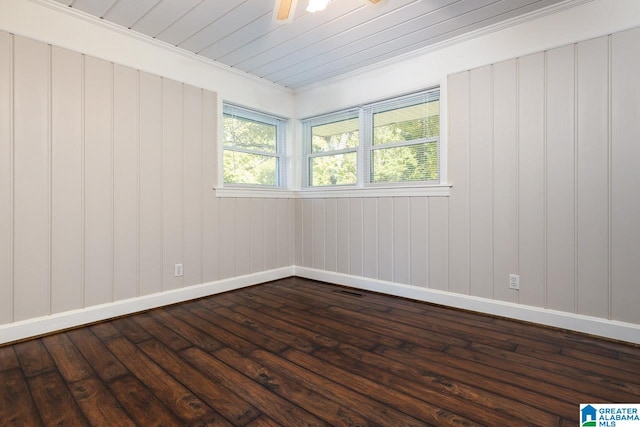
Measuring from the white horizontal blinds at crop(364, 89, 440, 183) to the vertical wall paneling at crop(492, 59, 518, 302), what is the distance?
52 cm

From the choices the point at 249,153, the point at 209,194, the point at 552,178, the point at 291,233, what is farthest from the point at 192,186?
the point at 552,178

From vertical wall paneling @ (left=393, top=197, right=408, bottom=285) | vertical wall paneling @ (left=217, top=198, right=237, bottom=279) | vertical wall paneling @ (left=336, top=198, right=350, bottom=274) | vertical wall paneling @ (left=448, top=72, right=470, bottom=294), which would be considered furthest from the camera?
vertical wall paneling @ (left=336, top=198, right=350, bottom=274)

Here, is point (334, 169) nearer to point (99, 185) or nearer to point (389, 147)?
point (389, 147)

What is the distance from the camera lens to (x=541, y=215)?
8.17ft

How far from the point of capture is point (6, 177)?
219 cm

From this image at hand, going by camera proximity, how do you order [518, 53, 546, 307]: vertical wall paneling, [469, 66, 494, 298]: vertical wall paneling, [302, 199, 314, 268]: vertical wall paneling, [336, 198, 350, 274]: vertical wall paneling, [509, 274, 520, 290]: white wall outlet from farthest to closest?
[302, 199, 314, 268]: vertical wall paneling
[336, 198, 350, 274]: vertical wall paneling
[469, 66, 494, 298]: vertical wall paneling
[509, 274, 520, 290]: white wall outlet
[518, 53, 546, 307]: vertical wall paneling

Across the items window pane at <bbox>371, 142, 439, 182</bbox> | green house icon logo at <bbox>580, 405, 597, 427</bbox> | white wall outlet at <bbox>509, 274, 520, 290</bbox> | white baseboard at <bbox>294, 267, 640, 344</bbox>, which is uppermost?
window pane at <bbox>371, 142, 439, 182</bbox>

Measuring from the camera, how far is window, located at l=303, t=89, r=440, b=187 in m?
3.14

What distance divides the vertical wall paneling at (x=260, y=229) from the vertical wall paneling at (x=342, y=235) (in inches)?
32.3

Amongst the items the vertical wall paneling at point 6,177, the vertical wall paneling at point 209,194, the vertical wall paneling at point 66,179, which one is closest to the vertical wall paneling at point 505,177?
the vertical wall paneling at point 209,194

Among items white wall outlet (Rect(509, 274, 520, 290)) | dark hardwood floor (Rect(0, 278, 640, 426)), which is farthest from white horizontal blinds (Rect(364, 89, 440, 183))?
dark hardwood floor (Rect(0, 278, 640, 426))

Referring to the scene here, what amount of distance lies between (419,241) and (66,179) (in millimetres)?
3004

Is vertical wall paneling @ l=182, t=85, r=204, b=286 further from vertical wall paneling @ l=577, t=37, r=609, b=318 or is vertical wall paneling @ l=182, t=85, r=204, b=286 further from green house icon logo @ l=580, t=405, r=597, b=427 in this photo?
vertical wall paneling @ l=577, t=37, r=609, b=318

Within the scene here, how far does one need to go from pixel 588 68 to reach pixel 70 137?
3.84 metres
